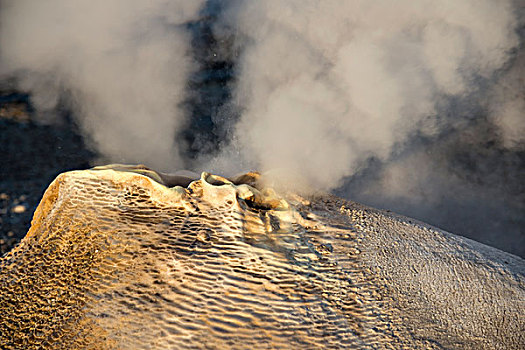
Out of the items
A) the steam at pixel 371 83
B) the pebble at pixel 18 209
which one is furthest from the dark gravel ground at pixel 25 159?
the steam at pixel 371 83

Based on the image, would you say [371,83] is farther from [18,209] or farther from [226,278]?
[18,209]

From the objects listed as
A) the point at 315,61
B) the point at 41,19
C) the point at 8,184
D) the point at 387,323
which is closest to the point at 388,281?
the point at 387,323

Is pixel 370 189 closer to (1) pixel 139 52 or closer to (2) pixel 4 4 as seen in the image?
(1) pixel 139 52

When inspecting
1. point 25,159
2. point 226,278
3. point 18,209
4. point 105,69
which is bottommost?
point 226,278

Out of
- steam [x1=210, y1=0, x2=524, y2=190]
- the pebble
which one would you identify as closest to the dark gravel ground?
the pebble

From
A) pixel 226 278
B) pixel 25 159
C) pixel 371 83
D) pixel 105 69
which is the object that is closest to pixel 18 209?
pixel 25 159

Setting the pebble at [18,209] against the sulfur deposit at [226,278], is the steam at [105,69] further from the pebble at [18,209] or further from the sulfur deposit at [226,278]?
the sulfur deposit at [226,278]
